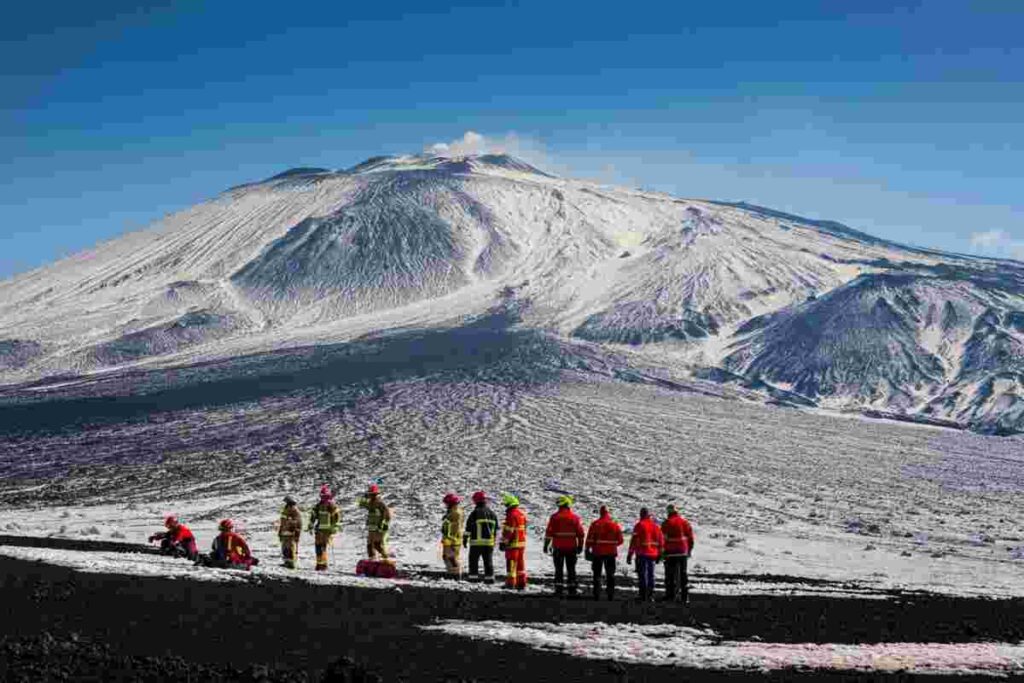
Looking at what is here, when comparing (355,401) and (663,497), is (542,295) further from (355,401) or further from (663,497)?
(663,497)

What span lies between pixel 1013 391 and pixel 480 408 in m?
52.3

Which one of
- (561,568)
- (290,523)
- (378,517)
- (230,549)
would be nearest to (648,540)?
(561,568)

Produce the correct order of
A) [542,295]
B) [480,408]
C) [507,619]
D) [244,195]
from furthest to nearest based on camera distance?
[244,195]
[542,295]
[480,408]
[507,619]

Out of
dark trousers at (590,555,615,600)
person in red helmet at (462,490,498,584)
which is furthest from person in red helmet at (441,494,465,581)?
dark trousers at (590,555,615,600)

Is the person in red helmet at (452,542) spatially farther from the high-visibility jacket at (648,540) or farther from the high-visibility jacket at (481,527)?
the high-visibility jacket at (648,540)

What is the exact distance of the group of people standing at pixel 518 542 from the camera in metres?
23.6

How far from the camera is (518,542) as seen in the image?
24.3m

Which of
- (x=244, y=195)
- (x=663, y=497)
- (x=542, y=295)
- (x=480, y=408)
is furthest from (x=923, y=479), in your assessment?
(x=244, y=195)

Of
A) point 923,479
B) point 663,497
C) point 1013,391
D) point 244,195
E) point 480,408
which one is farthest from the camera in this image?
point 244,195

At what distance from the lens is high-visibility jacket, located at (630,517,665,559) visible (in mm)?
23594

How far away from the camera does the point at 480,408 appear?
84.0 m

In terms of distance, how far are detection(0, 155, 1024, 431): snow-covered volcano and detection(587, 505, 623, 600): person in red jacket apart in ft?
270

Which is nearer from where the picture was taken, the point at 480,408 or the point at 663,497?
the point at 663,497

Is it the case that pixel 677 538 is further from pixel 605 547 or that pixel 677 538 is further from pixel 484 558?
pixel 484 558
